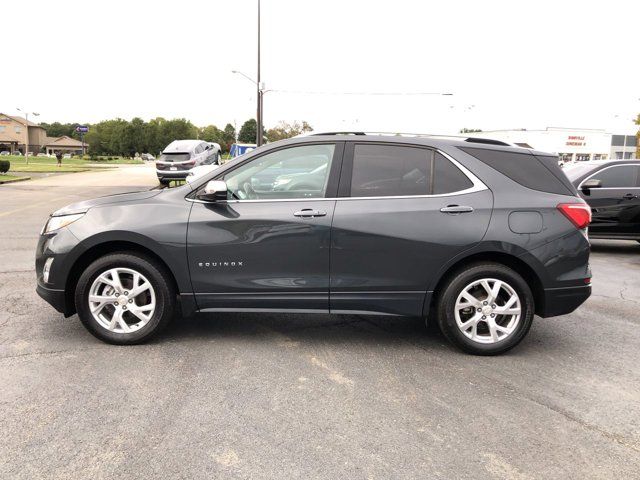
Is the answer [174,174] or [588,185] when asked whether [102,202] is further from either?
[174,174]

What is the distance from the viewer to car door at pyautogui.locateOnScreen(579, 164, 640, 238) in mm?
9031

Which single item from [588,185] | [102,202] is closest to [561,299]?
[102,202]

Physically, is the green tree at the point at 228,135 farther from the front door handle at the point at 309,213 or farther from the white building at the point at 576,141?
the front door handle at the point at 309,213

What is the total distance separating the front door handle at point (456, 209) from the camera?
4062 mm

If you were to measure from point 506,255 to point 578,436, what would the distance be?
1540 millimetres

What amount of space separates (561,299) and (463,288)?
2.66 ft

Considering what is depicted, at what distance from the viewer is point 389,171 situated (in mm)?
4203

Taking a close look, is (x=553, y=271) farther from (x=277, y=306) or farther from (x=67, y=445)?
(x=67, y=445)

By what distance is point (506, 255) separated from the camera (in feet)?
13.6

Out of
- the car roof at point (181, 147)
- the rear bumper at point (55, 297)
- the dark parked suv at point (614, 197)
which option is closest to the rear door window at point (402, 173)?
the rear bumper at point (55, 297)

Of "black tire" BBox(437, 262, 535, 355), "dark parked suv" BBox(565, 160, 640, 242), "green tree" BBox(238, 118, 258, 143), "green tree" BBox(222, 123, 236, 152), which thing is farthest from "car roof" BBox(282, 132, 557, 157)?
"green tree" BBox(222, 123, 236, 152)

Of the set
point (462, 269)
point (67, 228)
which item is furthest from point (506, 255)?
point (67, 228)

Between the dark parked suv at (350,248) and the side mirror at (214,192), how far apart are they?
0.04ft

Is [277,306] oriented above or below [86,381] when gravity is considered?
above
